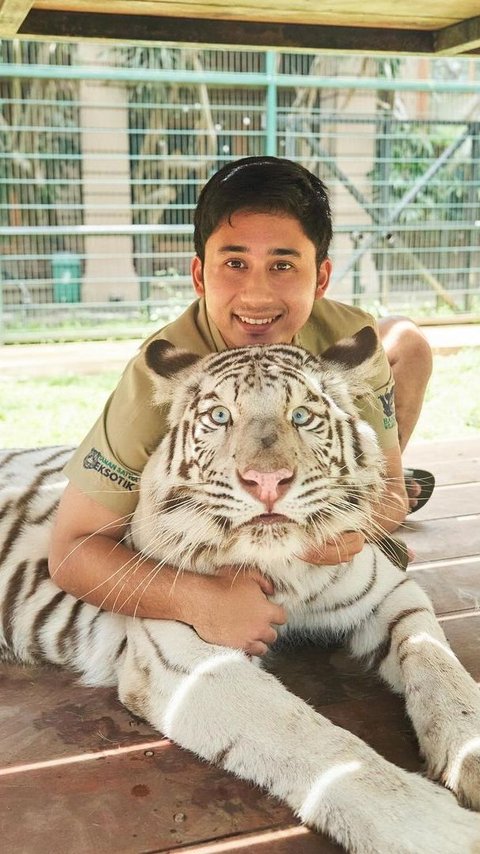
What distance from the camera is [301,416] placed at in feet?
5.53

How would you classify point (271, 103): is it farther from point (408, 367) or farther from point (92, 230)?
point (408, 367)

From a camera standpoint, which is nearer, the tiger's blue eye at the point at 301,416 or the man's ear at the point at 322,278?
the tiger's blue eye at the point at 301,416

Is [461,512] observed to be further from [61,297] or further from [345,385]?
[61,297]

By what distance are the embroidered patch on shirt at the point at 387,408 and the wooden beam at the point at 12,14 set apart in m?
1.45

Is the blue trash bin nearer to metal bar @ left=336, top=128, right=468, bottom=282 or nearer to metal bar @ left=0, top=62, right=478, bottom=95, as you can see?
metal bar @ left=0, top=62, right=478, bottom=95

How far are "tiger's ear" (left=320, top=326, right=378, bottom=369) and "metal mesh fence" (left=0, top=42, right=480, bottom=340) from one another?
5.50 metres

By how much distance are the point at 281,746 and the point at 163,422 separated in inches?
29.8

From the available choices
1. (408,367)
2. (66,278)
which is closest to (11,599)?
(408,367)

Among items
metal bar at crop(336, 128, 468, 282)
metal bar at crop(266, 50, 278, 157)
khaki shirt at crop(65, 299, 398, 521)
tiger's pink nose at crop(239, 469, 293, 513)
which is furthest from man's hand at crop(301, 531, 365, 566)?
metal bar at crop(336, 128, 468, 282)

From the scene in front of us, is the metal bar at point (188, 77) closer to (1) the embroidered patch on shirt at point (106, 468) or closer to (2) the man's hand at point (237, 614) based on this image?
(1) the embroidered patch on shirt at point (106, 468)

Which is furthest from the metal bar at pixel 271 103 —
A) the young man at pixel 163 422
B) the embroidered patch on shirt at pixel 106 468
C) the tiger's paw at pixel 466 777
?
the tiger's paw at pixel 466 777

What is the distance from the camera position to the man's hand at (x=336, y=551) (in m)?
1.68

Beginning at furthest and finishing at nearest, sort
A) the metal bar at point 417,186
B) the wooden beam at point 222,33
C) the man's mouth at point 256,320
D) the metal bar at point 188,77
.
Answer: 1. the metal bar at point 417,186
2. the metal bar at point 188,77
3. the wooden beam at point 222,33
4. the man's mouth at point 256,320

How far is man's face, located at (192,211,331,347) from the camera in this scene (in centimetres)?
188
